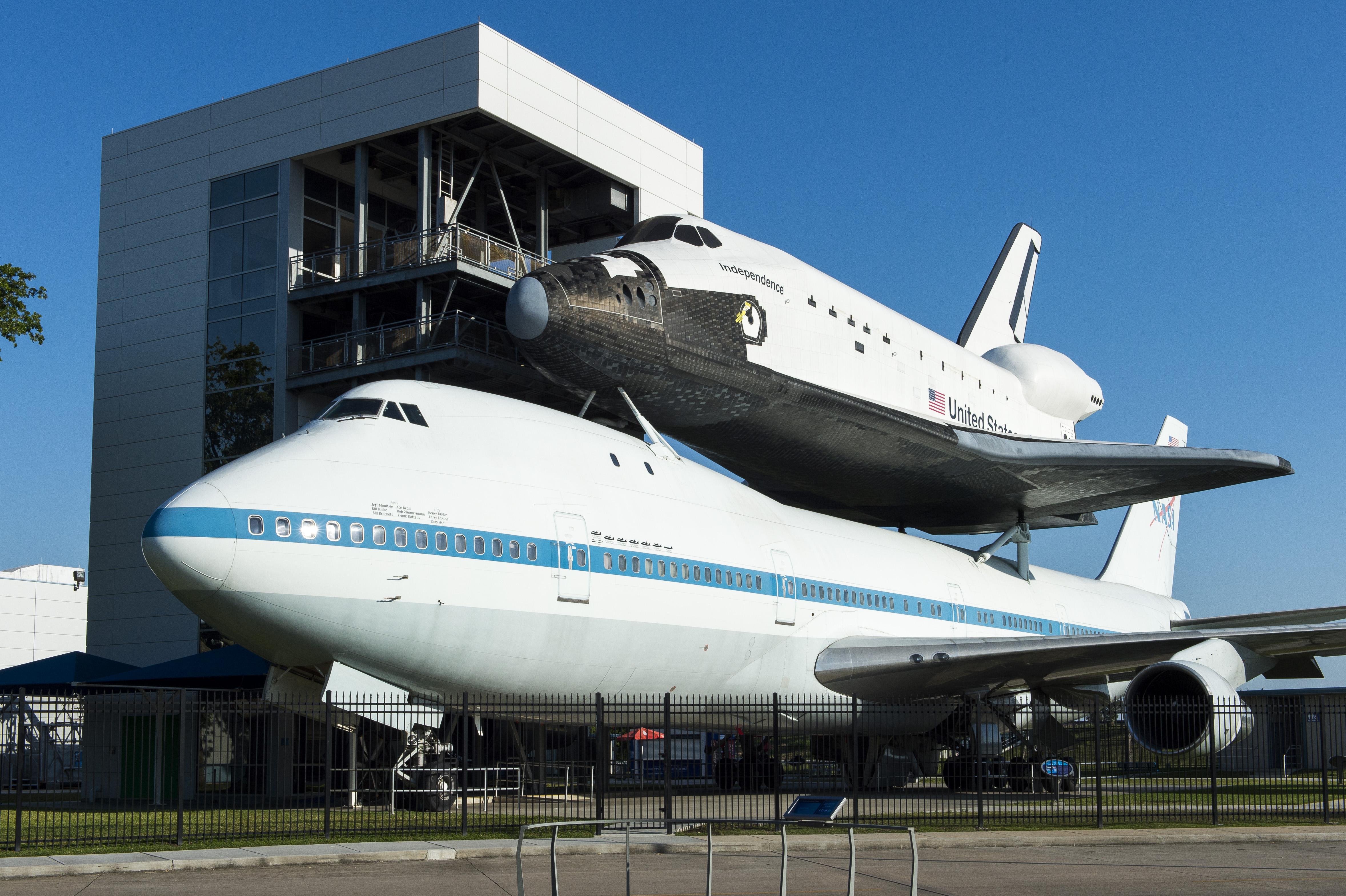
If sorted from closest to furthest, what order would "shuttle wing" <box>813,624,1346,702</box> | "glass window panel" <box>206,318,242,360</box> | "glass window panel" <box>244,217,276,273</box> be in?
"shuttle wing" <box>813,624,1346,702</box>
"glass window panel" <box>244,217,276,273</box>
"glass window panel" <box>206,318,242,360</box>

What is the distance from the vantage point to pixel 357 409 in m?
15.6

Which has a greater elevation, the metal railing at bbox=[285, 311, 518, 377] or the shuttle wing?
the metal railing at bbox=[285, 311, 518, 377]

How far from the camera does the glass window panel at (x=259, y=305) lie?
29531 mm

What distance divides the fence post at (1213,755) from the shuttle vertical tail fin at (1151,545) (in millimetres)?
18543

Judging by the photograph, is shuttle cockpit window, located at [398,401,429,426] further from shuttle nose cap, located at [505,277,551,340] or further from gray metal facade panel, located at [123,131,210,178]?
gray metal facade panel, located at [123,131,210,178]

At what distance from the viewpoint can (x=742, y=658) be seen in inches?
745

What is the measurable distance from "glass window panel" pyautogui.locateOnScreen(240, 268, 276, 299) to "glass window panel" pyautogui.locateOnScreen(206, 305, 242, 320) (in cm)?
33

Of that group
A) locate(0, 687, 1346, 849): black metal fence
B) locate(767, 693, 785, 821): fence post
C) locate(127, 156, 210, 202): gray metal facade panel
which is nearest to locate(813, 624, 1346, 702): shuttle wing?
locate(0, 687, 1346, 849): black metal fence

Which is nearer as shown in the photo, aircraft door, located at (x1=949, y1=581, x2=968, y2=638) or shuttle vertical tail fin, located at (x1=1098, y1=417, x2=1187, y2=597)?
aircraft door, located at (x1=949, y1=581, x2=968, y2=638)

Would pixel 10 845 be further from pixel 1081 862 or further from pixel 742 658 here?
pixel 1081 862

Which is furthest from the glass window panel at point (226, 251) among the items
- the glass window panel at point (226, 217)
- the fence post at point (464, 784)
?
the fence post at point (464, 784)

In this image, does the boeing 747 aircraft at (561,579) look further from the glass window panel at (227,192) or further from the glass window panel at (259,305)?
the glass window panel at (227,192)

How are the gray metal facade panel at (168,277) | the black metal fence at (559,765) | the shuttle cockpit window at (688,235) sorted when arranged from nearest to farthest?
the black metal fence at (559,765)
the shuttle cockpit window at (688,235)
the gray metal facade panel at (168,277)

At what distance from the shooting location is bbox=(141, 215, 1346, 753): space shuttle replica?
46.2ft
